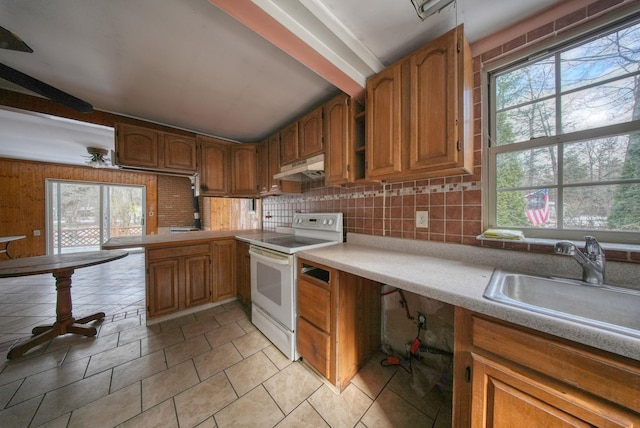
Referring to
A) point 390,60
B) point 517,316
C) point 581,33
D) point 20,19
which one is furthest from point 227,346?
point 581,33

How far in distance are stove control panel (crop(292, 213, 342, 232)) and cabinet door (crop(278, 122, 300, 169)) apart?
0.64m

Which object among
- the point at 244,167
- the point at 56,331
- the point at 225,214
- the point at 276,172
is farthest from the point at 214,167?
the point at 225,214

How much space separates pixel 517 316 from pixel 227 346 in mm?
1995

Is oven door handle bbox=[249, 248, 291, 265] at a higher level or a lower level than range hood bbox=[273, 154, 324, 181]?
lower

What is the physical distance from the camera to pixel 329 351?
4.39ft

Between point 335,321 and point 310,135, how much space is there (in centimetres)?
163

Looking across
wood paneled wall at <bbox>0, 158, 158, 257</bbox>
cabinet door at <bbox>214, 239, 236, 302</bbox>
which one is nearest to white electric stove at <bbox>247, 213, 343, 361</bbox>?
cabinet door at <bbox>214, 239, 236, 302</bbox>

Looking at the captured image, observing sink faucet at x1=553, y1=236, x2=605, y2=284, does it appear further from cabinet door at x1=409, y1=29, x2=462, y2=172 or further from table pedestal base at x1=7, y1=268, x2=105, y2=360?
table pedestal base at x1=7, y1=268, x2=105, y2=360

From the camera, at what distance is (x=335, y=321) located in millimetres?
1300

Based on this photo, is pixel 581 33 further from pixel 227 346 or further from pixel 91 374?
pixel 91 374

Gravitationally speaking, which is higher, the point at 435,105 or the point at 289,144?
the point at 289,144

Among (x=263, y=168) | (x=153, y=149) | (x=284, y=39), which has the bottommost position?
(x=263, y=168)

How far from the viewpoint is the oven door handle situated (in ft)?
5.22

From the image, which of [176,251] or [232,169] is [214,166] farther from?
[176,251]
